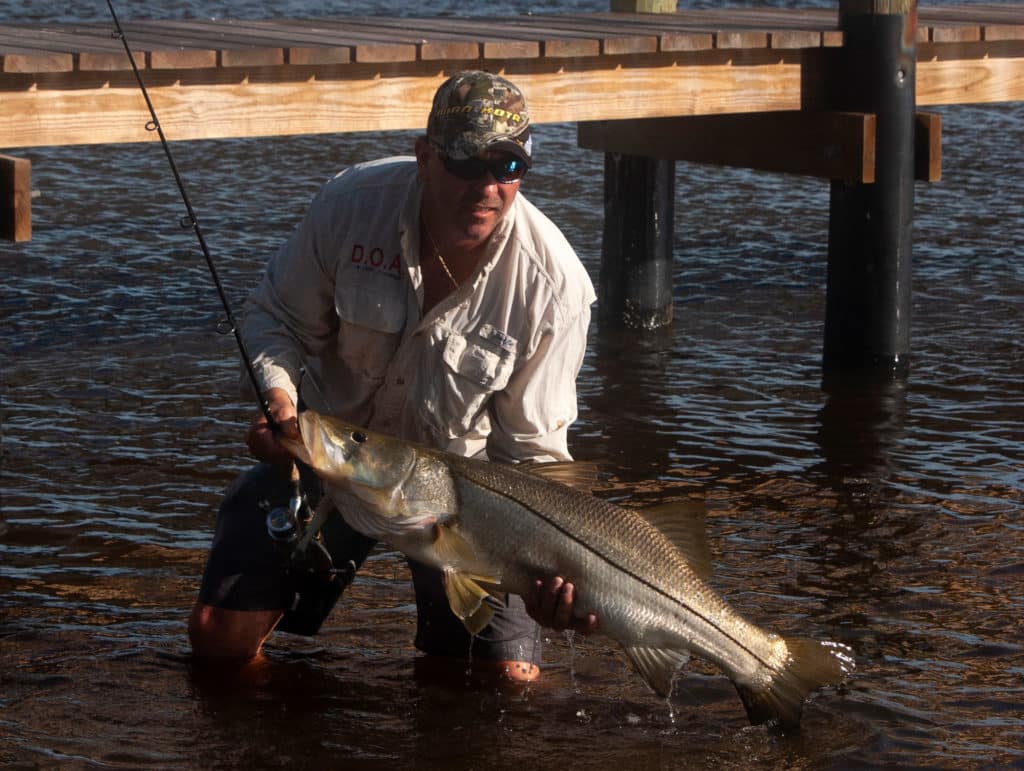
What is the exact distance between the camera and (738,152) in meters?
8.62

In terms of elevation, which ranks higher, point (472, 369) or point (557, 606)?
point (472, 369)

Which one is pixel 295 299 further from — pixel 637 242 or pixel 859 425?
pixel 637 242

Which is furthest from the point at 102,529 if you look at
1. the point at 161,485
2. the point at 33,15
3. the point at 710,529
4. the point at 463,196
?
the point at 33,15

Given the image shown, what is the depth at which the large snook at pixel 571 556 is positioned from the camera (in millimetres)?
4027

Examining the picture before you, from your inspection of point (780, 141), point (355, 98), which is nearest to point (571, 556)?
point (355, 98)

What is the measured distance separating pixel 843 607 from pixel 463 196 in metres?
2.30

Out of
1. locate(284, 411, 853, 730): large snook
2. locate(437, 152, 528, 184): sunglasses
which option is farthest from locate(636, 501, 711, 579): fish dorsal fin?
locate(437, 152, 528, 184): sunglasses

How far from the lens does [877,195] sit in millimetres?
Answer: 8086

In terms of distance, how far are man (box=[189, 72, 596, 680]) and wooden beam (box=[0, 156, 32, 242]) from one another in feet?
5.77

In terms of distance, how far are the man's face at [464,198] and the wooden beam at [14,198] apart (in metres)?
2.18

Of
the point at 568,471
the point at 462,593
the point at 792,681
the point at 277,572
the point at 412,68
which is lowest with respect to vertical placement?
the point at 792,681

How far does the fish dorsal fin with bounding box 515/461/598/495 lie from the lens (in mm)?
4363

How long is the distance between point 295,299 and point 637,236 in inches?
199

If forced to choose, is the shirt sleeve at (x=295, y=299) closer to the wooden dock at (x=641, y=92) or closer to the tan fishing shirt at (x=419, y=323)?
the tan fishing shirt at (x=419, y=323)
